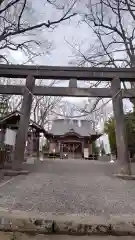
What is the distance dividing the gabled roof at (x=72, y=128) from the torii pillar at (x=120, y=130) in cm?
2024

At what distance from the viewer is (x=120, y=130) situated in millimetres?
8516

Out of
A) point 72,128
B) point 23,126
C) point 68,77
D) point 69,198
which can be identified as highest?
point 72,128

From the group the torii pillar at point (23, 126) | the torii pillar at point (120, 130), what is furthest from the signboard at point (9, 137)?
the torii pillar at point (120, 130)

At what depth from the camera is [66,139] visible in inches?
1163

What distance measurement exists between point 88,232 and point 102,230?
0.21m

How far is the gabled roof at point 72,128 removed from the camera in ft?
98.6

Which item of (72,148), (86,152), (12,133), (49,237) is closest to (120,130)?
(49,237)

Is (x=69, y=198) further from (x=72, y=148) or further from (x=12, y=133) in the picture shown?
(x=72, y=148)

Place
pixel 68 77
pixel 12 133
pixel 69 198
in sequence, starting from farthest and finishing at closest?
pixel 12 133, pixel 68 77, pixel 69 198

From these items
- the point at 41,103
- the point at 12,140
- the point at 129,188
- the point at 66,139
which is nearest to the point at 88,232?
the point at 129,188

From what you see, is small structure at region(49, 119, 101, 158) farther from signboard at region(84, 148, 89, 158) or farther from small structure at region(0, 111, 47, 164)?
small structure at region(0, 111, 47, 164)

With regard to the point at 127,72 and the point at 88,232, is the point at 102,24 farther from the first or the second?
the point at 88,232

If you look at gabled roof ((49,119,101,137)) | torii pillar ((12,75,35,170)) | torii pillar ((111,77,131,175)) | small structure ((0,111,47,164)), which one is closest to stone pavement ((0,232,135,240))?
torii pillar ((111,77,131,175))

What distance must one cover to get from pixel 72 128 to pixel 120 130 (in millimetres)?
21232
